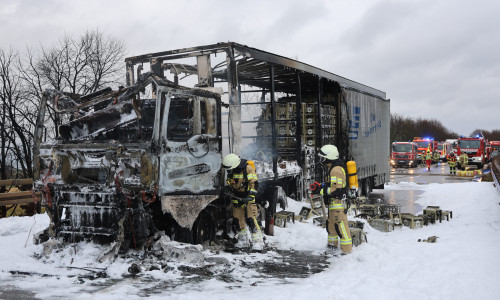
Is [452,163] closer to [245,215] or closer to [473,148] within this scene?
[473,148]

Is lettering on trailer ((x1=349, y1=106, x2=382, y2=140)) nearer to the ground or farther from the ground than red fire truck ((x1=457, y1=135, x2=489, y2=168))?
farther from the ground

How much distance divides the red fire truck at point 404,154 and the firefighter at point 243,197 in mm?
29877

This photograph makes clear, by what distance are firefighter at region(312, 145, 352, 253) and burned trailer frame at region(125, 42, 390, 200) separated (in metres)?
1.56

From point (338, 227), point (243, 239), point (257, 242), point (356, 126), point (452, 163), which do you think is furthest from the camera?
Result: point (452, 163)

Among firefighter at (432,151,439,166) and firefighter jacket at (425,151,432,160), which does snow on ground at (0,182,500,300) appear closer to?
firefighter jacket at (425,151,432,160)

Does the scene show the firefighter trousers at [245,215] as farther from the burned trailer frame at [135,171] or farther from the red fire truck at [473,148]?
the red fire truck at [473,148]

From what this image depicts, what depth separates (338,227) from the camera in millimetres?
7047

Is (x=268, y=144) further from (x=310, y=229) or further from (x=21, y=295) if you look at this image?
(x=21, y=295)

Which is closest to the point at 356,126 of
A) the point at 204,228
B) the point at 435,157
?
the point at 204,228

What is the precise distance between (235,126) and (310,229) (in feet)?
8.96

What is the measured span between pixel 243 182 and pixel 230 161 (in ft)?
1.60

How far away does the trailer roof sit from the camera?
7734mm

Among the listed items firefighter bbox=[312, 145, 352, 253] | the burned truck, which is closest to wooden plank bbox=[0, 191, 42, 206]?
the burned truck

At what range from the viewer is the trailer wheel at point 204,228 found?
6.80 m
